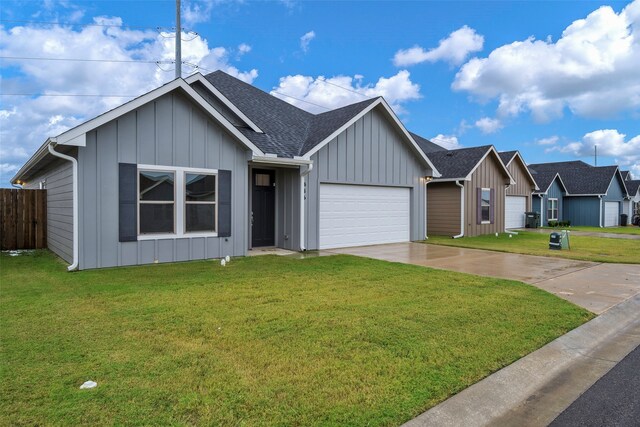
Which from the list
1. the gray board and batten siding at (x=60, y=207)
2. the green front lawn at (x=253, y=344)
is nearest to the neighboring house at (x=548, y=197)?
the green front lawn at (x=253, y=344)

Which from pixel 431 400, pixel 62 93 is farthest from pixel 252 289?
pixel 62 93

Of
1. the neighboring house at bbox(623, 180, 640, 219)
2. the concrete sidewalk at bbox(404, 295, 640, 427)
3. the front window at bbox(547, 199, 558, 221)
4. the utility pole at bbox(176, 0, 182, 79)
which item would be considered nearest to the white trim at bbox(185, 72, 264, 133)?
the utility pole at bbox(176, 0, 182, 79)

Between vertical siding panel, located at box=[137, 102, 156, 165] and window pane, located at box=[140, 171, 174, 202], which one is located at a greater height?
vertical siding panel, located at box=[137, 102, 156, 165]

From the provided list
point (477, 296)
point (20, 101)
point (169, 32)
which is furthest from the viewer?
point (20, 101)

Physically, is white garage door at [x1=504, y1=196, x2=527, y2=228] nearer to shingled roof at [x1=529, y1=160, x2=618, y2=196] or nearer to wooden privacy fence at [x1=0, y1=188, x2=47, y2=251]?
shingled roof at [x1=529, y1=160, x2=618, y2=196]

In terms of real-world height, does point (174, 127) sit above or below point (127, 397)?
above

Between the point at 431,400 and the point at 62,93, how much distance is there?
2306 cm

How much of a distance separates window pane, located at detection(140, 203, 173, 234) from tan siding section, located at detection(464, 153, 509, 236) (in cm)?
1322

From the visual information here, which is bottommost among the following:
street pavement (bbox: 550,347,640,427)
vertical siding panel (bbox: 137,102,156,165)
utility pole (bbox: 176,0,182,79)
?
street pavement (bbox: 550,347,640,427)

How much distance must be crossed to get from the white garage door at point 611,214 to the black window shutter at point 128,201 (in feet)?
109

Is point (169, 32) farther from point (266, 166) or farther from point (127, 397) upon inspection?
point (127, 397)

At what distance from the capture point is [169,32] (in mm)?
17234

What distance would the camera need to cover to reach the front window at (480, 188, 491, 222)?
61.4 ft

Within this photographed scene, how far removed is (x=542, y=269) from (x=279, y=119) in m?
9.81
